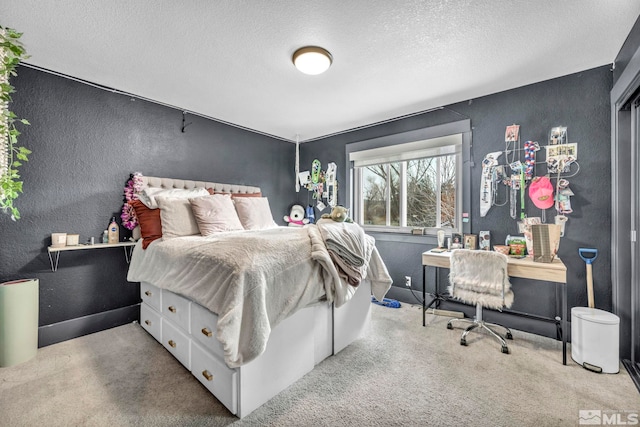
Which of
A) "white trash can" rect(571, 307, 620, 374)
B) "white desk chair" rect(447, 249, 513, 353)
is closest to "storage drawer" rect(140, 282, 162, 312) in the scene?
"white desk chair" rect(447, 249, 513, 353)

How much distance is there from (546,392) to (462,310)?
125 centimetres

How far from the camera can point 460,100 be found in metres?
2.99

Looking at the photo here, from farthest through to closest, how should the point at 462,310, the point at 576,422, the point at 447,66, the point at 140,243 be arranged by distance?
the point at 462,310
the point at 140,243
the point at 447,66
the point at 576,422

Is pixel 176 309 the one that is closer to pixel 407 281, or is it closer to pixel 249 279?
pixel 249 279

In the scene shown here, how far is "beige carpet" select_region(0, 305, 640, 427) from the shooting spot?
1.48 m

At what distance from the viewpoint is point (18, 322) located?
6.53 feet

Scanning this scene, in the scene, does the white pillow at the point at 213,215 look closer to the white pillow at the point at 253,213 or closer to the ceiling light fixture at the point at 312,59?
the white pillow at the point at 253,213

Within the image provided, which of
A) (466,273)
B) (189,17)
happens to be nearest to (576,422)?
(466,273)

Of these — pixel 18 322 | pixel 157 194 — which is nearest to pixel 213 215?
pixel 157 194

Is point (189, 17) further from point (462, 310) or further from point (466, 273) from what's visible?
point (462, 310)

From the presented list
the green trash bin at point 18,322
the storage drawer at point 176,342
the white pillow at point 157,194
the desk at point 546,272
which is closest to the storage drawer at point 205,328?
the storage drawer at point 176,342

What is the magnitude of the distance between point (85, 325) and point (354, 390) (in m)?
2.59

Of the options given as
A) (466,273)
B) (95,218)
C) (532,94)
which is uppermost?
(532,94)

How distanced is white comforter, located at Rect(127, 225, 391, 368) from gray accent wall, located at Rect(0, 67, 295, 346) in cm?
98
